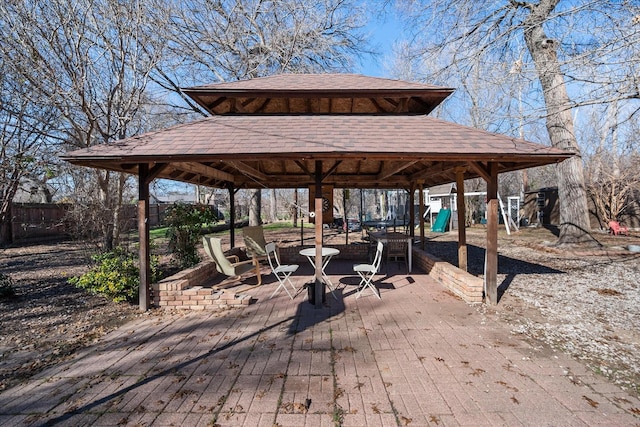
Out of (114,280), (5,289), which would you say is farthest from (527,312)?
(5,289)

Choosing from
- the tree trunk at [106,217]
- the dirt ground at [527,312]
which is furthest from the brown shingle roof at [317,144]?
the dirt ground at [527,312]

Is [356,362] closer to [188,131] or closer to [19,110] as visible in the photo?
[188,131]

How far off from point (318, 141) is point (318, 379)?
3270 millimetres

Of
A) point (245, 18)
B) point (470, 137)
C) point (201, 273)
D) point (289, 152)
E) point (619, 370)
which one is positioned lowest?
point (619, 370)

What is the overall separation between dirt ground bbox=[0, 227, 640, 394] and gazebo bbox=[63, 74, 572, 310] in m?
0.81

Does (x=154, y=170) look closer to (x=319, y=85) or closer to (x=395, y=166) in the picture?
(x=319, y=85)

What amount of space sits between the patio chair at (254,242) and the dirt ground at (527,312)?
2.47m

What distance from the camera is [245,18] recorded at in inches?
535

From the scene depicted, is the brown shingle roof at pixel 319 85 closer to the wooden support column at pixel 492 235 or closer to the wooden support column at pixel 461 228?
the wooden support column at pixel 461 228

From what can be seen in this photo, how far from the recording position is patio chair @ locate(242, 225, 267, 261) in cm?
698

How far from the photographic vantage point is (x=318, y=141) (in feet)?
16.0

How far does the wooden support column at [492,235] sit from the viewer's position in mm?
5059

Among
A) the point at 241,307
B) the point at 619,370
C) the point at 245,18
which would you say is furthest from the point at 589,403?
the point at 245,18

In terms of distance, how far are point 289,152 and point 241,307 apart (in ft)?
8.27
